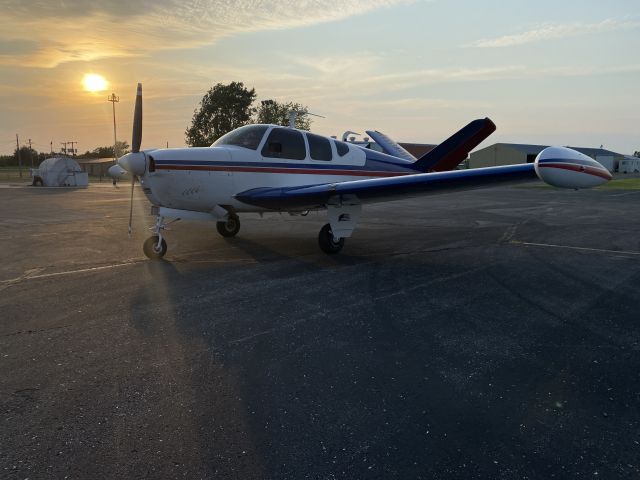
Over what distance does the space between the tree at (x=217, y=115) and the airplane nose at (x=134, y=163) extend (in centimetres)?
6795

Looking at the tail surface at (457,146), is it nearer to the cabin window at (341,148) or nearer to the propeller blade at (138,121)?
the cabin window at (341,148)

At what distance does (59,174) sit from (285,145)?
4115 centimetres

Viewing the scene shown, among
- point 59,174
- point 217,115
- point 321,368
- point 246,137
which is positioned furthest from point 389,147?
point 217,115

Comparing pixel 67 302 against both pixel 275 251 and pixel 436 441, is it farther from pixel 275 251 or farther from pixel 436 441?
pixel 436 441

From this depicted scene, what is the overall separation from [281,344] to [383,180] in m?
4.30

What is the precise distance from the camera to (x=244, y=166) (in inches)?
348

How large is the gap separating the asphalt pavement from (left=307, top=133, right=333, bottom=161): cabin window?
280 centimetres

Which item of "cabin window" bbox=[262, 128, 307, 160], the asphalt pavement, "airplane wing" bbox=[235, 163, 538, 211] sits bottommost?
the asphalt pavement

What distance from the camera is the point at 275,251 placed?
30.6 feet

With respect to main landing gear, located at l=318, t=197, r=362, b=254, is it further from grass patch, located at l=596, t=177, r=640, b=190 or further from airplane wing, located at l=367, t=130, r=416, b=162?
grass patch, located at l=596, t=177, r=640, b=190

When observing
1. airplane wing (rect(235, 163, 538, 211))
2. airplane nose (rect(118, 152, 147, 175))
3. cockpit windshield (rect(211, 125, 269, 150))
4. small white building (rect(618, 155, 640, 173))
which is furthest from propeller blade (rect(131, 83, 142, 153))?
small white building (rect(618, 155, 640, 173))

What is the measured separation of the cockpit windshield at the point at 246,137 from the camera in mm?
9148

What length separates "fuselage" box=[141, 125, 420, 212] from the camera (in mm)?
7992

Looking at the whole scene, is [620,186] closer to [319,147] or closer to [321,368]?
[319,147]
